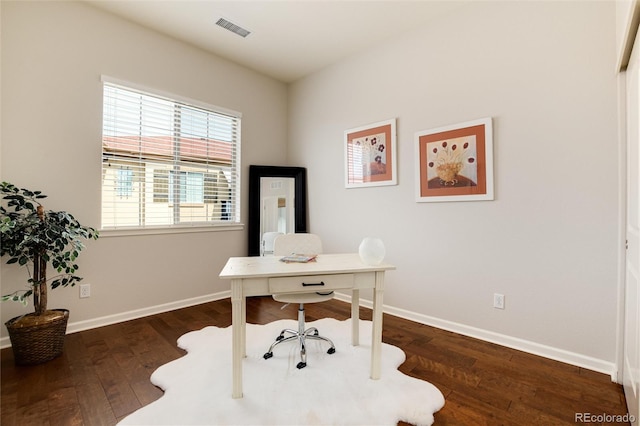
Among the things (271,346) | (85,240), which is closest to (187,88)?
(85,240)

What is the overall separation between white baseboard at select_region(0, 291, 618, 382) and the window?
89 cm

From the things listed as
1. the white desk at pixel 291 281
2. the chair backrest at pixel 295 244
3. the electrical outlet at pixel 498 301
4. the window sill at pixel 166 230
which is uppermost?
the window sill at pixel 166 230

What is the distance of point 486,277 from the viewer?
249 cm

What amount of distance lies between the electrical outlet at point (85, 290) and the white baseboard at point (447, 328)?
0.23 m

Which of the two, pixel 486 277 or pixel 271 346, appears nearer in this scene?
pixel 271 346

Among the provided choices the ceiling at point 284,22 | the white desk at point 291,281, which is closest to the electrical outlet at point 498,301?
the white desk at point 291,281

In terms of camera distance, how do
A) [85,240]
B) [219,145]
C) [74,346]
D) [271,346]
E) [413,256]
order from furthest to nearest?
1. [219,145]
2. [413,256]
3. [85,240]
4. [74,346]
5. [271,346]

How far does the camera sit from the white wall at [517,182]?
2008 mm

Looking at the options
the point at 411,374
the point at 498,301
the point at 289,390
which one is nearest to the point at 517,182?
the point at 498,301

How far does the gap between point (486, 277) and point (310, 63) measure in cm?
322

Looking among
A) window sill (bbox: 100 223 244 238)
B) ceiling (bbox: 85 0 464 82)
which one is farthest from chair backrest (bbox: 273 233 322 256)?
ceiling (bbox: 85 0 464 82)

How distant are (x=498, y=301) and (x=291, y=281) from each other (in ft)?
6.08

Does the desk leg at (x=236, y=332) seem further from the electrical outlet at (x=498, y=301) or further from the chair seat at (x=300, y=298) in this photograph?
the electrical outlet at (x=498, y=301)

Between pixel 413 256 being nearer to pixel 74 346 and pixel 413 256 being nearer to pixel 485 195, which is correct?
pixel 485 195
